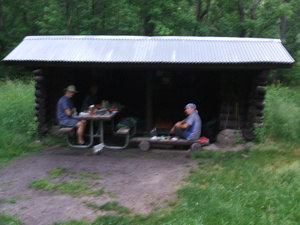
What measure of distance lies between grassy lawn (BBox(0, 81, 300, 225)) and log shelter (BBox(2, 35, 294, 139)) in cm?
79

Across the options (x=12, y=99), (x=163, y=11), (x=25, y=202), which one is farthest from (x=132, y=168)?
(x=163, y=11)

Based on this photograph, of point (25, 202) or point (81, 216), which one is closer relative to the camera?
point (81, 216)

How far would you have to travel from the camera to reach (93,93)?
9.18 m

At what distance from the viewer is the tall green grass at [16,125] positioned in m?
7.73

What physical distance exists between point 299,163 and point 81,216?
4350 millimetres

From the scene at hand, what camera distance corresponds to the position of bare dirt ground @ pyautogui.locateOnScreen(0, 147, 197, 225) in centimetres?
441

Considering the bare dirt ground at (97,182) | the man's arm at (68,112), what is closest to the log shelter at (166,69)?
the man's arm at (68,112)

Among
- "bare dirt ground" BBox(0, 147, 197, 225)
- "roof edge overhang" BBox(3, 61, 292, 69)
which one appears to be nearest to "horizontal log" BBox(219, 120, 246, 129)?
"bare dirt ground" BBox(0, 147, 197, 225)

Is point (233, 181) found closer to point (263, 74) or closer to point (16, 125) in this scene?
point (263, 74)

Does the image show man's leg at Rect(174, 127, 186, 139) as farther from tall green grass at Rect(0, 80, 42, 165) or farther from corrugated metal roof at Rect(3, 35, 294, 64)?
tall green grass at Rect(0, 80, 42, 165)

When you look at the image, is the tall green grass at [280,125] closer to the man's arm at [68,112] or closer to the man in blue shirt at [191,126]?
the man in blue shirt at [191,126]

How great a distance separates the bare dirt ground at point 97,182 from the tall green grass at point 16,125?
0.63 m

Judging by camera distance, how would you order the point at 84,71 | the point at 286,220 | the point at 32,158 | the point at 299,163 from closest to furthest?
the point at 286,220 < the point at 299,163 < the point at 32,158 < the point at 84,71

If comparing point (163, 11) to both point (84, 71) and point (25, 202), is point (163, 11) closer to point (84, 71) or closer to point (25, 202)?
point (84, 71)
